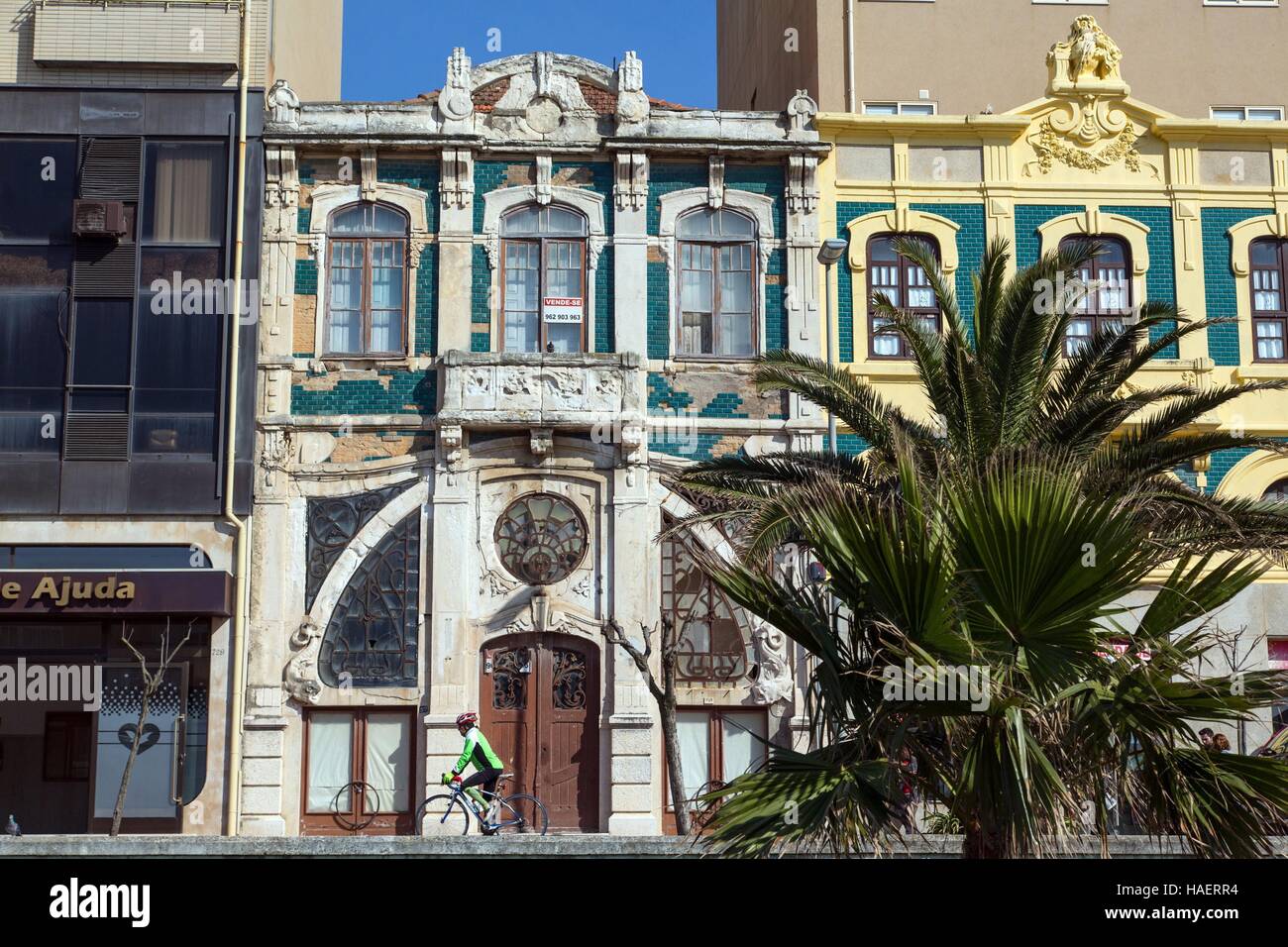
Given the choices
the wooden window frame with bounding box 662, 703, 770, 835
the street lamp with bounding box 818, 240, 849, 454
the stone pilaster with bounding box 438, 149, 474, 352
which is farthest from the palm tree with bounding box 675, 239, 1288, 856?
the stone pilaster with bounding box 438, 149, 474, 352

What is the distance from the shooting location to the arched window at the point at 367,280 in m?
24.2

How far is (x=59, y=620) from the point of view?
22.8 meters

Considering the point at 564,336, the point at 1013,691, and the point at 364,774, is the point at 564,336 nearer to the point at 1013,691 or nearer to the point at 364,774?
the point at 364,774

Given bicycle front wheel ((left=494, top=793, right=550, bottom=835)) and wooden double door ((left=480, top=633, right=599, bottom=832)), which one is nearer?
bicycle front wheel ((left=494, top=793, right=550, bottom=835))

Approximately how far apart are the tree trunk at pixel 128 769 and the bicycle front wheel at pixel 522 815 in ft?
15.6

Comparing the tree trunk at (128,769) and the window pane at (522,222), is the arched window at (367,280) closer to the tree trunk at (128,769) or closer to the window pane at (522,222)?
→ the window pane at (522,222)

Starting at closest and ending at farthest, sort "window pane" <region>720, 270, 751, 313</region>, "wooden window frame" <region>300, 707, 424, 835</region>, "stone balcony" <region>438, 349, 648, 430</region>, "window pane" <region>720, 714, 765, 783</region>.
Answer: "wooden window frame" <region>300, 707, 424, 835</region> < "window pane" <region>720, 714, 765, 783</region> < "stone balcony" <region>438, 349, 648, 430</region> < "window pane" <region>720, 270, 751, 313</region>

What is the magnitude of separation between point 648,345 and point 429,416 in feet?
11.2

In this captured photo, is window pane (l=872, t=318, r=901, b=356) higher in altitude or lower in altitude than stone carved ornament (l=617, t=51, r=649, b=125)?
lower

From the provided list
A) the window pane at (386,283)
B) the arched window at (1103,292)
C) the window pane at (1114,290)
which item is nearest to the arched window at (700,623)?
the window pane at (386,283)

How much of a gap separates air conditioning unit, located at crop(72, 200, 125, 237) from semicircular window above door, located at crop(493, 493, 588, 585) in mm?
6937

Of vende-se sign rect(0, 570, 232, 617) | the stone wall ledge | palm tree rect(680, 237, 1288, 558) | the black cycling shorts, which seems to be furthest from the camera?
vende-se sign rect(0, 570, 232, 617)

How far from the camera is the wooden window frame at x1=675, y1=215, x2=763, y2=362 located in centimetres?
2438

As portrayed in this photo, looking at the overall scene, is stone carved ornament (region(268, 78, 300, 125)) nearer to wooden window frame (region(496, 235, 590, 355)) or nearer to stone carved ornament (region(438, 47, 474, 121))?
stone carved ornament (region(438, 47, 474, 121))
